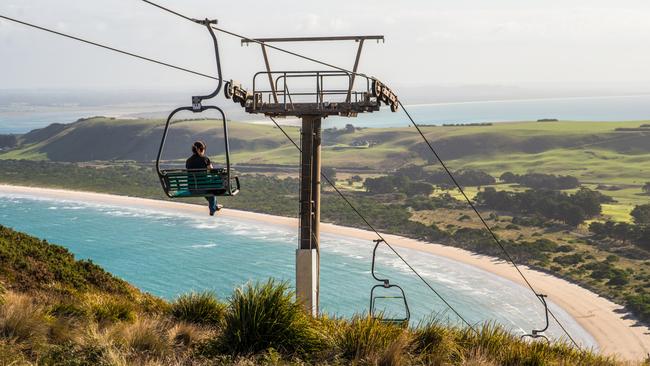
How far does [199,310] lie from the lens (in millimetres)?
13484

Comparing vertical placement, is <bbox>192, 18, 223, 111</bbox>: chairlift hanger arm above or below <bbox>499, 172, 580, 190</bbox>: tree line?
above

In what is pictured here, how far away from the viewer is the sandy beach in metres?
45.9

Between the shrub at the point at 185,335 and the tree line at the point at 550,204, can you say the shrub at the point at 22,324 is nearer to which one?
the shrub at the point at 185,335

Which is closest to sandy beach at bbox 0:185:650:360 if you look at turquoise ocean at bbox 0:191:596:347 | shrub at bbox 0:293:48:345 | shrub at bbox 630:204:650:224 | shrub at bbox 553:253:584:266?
turquoise ocean at bbox 0:191:596:347

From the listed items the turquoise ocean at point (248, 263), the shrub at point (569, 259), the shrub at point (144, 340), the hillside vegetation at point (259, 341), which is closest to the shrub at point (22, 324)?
the hillside vegetation at point (259, 341)

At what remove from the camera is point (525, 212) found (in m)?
94.9

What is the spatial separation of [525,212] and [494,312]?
44.4 metres

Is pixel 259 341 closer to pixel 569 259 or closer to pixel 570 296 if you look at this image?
pixel 570 296

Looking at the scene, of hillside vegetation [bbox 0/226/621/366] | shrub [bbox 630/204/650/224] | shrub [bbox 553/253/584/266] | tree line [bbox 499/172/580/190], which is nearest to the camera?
hillside vegetation [bbox 0/226/621/366]

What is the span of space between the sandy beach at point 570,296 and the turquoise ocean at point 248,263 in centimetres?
130

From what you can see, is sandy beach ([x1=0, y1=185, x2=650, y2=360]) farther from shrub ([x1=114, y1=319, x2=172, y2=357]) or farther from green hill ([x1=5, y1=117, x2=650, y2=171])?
green hill ([x1=5, y1=117, x2=650, y2=171])

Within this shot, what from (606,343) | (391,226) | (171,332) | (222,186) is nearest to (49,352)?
(171,332)

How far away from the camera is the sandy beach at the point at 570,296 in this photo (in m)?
45.9

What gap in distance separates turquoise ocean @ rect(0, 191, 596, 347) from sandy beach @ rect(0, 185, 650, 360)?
130 centimetres
